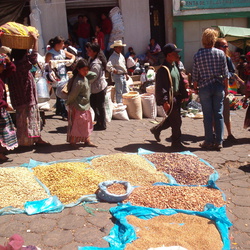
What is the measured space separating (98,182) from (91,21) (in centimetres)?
1090

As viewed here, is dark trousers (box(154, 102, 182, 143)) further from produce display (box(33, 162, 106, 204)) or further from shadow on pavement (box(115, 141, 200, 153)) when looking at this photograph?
produce display (box(33, 162, 106, 204))

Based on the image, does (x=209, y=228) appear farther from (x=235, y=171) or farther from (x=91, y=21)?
(x=91, y=21)

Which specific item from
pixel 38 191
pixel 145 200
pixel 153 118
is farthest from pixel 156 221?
pixel 153 118

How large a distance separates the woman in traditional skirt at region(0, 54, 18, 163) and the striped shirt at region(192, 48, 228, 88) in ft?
9.63

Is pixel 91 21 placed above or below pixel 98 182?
above

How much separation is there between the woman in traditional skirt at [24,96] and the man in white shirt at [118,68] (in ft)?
10.8

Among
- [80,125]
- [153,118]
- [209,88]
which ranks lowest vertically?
[153,118]

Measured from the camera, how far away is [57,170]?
4.82 metres

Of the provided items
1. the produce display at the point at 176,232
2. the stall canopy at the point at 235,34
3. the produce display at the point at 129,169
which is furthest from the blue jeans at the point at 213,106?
the stall canopy at the point at 235,34

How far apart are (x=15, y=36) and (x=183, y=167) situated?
3111 millimetres

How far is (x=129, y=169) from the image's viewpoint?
500 cm

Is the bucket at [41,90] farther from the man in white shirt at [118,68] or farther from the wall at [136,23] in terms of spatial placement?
the wall at [136,23]

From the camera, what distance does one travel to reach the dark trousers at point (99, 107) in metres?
7.55

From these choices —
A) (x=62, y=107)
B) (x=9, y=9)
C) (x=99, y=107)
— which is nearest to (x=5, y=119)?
(x=99, y=107)
